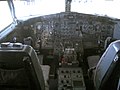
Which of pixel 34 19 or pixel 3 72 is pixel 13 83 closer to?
pixel 3 72

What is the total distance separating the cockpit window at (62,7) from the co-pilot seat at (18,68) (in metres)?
2.23

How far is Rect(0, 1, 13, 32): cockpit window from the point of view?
327 centimetres

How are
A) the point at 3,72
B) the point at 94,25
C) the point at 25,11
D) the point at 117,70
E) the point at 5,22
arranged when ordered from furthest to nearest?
the point at 25,11 < the point at 94,25 < the point at 5,22 < the point at 117,70 < the point at 3,72

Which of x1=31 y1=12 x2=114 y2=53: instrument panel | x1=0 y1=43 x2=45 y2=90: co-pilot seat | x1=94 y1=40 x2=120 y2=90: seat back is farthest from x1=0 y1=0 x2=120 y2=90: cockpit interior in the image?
x1=0 y1=43 x2=45 y2=90: co-pilot seat

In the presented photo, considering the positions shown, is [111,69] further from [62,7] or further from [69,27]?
[62,7]

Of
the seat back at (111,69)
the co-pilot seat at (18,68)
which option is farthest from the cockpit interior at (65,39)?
the co-pilot seat at (18,68)

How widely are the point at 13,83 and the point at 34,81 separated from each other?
0.51 feet

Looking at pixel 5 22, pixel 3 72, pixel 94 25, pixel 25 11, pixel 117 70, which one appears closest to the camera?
pixel 3 72

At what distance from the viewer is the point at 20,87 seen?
1678mm

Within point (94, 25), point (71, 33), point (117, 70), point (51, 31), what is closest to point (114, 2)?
point (94, 25)

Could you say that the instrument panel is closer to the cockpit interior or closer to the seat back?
the cockpit interior

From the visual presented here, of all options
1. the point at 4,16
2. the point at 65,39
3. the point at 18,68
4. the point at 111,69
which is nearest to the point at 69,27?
the point at 65,39

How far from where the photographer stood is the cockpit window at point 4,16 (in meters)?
3.27

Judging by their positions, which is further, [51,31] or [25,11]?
[25,11]
